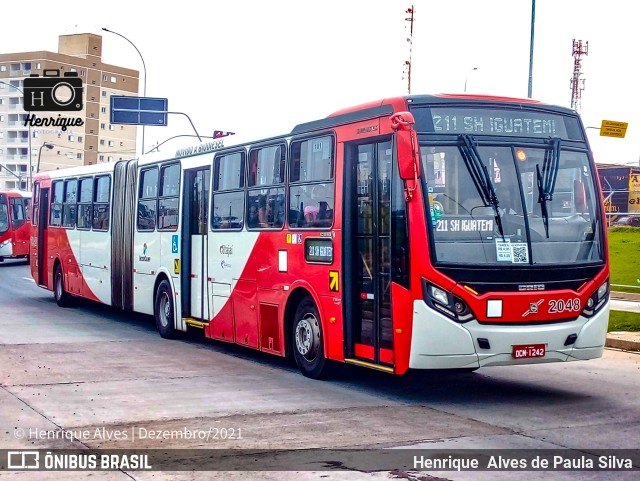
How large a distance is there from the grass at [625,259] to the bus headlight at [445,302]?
57.7 feet

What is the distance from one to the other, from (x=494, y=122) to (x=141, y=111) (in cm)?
2818

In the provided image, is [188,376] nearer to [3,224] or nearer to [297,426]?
[297,426]

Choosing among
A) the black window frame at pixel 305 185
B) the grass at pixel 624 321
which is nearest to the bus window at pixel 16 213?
the grass at pixel 624 321

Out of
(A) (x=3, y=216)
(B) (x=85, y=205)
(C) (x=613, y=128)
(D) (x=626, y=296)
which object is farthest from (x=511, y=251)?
(A) (x=3, y=216)

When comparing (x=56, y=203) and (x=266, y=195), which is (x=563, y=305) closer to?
(x=266, y=195)

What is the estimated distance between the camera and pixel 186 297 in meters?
16.8

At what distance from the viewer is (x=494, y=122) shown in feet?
35.7

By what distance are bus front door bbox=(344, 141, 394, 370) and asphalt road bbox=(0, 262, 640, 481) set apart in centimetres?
61

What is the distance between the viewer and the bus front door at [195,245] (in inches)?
637

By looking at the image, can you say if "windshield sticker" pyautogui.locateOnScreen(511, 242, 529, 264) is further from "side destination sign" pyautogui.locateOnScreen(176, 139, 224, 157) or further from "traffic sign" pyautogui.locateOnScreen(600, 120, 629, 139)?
"traffic sign" pyautogui.locateOnScreen(600, 120, 629, 139)

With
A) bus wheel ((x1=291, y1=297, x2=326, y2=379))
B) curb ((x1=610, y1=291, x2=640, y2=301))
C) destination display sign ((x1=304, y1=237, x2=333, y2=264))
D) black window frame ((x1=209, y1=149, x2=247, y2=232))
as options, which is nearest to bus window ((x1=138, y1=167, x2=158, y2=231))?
black window frame ((x1=209, y1=149, x2=247, y2=232))

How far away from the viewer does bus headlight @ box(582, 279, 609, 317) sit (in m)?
10.9

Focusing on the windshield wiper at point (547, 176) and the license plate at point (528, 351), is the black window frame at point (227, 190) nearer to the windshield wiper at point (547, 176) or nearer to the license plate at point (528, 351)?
the windshield wiper at point (547, 176)

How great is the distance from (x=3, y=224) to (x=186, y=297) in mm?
29891
